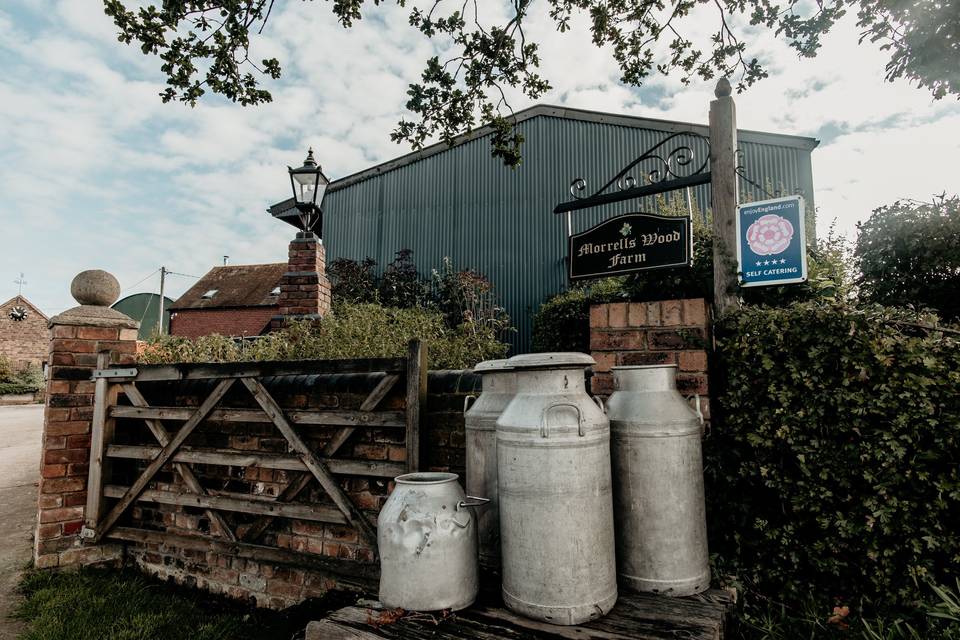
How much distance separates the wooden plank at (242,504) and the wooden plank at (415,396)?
0.60 metres

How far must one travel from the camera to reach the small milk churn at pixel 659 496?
1701 mm

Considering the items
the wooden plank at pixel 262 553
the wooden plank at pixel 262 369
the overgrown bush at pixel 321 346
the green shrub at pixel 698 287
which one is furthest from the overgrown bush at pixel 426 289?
the wooden plank at pixel 262 553

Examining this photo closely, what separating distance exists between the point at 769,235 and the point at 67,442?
15.7 feet

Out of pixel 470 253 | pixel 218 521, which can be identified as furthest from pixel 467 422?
pixel 470 253

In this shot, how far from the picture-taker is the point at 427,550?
5.13 feet

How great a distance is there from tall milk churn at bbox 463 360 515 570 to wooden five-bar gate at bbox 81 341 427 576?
25.4 inches

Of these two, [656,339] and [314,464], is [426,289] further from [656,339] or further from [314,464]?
[656,339]

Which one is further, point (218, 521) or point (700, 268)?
point (700, 268)

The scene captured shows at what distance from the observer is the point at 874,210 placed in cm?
573

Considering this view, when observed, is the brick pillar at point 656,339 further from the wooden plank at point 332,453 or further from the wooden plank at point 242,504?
the wooden plank at point 242,504

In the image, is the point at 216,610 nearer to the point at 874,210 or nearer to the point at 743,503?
the point at 743,503

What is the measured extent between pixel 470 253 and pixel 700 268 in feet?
24.9

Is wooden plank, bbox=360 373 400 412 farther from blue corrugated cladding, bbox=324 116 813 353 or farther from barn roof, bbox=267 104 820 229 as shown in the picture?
blue corrugated cladding, bbox=324 116 813 353

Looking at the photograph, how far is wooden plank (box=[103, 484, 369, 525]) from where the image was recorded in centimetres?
276
